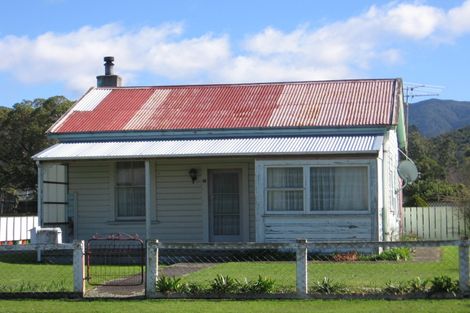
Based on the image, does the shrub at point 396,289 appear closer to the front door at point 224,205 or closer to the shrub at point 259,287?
the shrub at point 259,287

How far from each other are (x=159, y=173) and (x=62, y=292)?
31.8 feet

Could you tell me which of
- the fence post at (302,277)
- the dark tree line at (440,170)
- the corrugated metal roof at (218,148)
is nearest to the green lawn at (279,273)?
the fence post at (302,277)

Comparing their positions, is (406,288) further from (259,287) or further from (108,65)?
(108,65)

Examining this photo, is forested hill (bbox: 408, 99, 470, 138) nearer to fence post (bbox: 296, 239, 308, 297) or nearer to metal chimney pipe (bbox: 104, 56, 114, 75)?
metal chimney pipe (bbox: 104, 56, 114, 75)

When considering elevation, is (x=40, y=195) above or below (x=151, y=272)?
above

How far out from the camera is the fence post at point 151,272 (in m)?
12.0

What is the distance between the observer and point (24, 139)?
45.3 m

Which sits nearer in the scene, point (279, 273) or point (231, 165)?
point (279, 273)

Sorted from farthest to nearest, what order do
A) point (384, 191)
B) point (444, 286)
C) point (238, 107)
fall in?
point (238, 107)
point (384, 191)
point (444, 286)

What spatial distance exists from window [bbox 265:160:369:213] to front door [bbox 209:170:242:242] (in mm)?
2068

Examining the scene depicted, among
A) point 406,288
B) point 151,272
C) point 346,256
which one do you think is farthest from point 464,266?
point 346,256

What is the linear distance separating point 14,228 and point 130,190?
6.78 m

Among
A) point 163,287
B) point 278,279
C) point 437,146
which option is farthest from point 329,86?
point 437,146

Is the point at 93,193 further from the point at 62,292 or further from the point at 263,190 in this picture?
the point at 62,292
